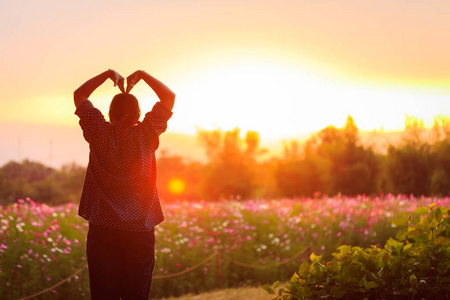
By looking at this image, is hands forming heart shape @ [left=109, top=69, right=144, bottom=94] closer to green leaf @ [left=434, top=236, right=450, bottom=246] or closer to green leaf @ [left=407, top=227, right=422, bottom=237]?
green leaf @ [left=407, top=227, right=422, bottom=237]

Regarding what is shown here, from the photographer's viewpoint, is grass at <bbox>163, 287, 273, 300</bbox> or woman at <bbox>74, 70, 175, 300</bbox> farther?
grass at <bbox>163, 287, 273, 300</bbox>

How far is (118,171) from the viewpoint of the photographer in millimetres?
3605

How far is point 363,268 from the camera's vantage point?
426 centimetres

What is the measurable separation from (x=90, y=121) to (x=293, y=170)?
28.4 m

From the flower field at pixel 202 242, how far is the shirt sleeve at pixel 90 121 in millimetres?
4759

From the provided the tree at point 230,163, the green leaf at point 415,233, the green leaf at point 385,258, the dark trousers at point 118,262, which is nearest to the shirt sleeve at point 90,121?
the dark trousers at point 118,262

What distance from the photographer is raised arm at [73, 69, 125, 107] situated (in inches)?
146

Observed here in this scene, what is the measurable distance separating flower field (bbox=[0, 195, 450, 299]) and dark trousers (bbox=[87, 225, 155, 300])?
4562 mm

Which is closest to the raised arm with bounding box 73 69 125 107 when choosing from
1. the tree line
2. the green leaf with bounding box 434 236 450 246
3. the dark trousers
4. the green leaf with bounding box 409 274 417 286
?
the dark trousers

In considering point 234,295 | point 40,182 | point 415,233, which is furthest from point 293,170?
point 415,233

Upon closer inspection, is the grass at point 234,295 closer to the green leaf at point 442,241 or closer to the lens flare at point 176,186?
the green leaf at point 442,241

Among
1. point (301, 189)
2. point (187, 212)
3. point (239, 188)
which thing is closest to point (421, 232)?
point (187, 212)

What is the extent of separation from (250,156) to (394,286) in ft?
119

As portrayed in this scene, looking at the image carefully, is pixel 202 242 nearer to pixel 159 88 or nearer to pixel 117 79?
pixel 159 88
